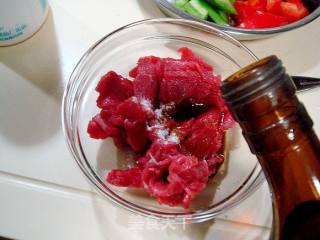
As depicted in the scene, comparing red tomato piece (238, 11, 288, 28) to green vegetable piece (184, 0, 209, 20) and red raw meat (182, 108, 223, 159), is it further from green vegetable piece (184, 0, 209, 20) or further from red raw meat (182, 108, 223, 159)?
red raw meat (182, 108, 223, 159)

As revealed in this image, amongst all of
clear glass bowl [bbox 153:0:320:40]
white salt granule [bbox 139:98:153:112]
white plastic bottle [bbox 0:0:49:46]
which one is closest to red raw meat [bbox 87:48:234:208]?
white salt granule [bbox 139:98:153:112]

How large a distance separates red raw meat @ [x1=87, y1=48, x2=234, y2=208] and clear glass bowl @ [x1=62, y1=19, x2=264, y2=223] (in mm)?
30

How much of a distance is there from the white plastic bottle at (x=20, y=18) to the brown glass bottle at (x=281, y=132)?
47 cm

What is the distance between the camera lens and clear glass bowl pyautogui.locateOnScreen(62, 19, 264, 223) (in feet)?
2.31

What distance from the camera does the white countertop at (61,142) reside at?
747mm

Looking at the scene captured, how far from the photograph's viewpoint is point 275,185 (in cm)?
57

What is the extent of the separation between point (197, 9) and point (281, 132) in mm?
505

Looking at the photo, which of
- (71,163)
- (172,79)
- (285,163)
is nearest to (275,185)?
(285,163)

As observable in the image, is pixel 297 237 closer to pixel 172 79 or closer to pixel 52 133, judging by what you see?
pixel 172 79

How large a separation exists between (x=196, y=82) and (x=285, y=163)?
25cm

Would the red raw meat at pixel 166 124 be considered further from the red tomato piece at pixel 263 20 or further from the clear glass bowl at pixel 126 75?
the red tomato piece at pixel 263 20

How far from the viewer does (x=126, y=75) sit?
2.82ft

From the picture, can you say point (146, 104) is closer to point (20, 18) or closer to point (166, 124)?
point (166, 124)

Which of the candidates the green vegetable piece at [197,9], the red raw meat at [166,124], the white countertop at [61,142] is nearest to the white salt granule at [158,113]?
the red raw meat at [166,124]
